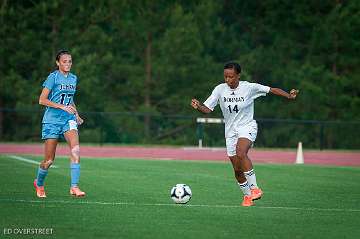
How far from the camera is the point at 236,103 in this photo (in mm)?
15742

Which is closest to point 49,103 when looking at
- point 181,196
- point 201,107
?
point 201,107

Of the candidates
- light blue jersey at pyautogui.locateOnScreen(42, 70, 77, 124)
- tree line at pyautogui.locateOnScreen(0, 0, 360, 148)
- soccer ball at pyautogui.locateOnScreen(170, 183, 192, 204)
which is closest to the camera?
soccer ball at pyautogui.locateOnScreen(170, 183, 192, 204)

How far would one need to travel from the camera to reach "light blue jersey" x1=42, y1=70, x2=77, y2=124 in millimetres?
15875

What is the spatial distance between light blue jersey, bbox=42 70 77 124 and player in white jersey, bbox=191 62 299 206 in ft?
6.65

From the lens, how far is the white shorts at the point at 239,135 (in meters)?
15.7

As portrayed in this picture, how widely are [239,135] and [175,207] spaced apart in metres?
1.74

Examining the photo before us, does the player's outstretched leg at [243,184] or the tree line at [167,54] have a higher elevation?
the tree line at [167,54]

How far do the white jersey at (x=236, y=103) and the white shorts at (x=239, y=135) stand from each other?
0.16ft

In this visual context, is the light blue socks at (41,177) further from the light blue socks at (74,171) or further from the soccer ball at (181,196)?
the soccer ball at (181,196)

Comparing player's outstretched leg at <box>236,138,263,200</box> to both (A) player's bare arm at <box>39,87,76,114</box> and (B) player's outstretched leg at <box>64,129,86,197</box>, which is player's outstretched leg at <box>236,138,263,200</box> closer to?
(B) player's outstretched leg at <box>64,129,86,197</box>

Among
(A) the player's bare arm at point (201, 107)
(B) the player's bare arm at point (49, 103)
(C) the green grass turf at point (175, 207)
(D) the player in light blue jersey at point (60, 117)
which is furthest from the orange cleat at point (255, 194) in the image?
(B) the player's bare arm at point (49, 103)

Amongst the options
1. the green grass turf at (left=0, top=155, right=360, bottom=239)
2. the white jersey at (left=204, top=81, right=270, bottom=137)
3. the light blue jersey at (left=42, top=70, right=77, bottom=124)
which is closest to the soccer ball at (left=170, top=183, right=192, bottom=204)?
the green grass turf at (left=0, top=155, right=360, bottom=239)

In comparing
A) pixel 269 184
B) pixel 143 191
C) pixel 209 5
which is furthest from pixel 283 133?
pixel 143 191

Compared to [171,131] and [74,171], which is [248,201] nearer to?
[74,171]
